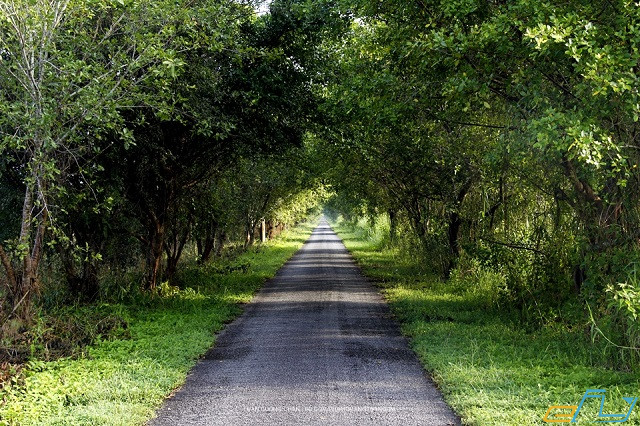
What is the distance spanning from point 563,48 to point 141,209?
10247mm

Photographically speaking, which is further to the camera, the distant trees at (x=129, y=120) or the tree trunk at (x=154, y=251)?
the tree trunk at (x=154, y=251)

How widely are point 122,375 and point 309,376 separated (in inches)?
91.0

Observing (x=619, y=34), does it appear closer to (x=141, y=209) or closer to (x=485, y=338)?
(x=485, y=338)

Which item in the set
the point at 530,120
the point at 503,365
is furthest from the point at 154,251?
the point at 530,120

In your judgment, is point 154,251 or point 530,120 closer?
point 530,120

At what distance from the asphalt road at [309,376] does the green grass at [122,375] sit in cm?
28

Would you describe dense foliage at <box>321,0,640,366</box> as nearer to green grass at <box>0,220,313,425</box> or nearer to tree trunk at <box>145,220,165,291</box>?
tree trunk at <box>145,220,165,291</box>

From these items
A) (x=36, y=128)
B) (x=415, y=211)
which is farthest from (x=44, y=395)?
(x=415, y=211)

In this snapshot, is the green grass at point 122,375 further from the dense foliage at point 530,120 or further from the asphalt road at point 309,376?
the dense foliage at point 530,120

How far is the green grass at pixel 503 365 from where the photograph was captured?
629 centimetres

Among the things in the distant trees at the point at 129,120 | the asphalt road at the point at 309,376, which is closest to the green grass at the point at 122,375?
the asphalt road at the point at 309,376

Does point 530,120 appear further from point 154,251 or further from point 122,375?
point 154,251

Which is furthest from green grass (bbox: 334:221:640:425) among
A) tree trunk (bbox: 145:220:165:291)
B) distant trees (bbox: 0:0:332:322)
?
tree trunk (bbox: 145:220:165:291)

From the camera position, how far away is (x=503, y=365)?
8031 millimetres
